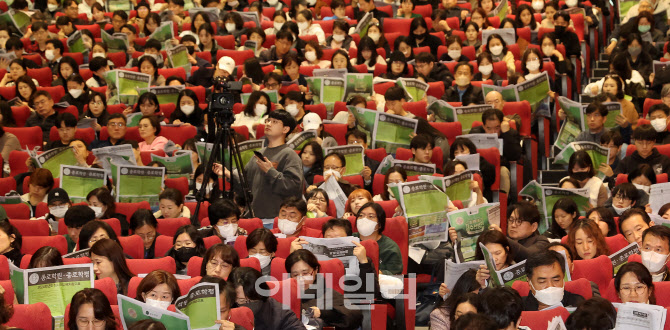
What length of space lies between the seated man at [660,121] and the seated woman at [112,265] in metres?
4.05

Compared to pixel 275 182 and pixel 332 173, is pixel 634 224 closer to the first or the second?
pixel 332 173

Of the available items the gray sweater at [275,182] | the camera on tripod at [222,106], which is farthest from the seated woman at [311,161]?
the camera on tripod at [222,106]

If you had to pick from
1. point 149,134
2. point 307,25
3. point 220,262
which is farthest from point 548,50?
point 220,262

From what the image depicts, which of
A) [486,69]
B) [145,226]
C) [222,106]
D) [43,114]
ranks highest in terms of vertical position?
[222,106]

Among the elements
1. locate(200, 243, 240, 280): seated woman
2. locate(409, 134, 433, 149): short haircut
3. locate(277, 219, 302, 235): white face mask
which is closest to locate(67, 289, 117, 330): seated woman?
locate(200, 243, 240, 280): seated woman

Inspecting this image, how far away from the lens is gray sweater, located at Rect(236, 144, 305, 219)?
6.20 meters

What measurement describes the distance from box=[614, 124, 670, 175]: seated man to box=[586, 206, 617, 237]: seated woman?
3.99 feet

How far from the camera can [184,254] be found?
17.5 feet

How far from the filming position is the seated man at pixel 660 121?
7473 mm

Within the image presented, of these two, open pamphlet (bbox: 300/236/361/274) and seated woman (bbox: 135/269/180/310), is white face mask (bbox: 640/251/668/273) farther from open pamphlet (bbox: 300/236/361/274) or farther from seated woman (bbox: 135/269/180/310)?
seated woman (bbox: 135/269/180/310)

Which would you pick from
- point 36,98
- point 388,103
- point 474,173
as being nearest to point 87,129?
point 36,98

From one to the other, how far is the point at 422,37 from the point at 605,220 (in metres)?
4.04

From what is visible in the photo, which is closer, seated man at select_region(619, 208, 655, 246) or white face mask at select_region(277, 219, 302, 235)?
seated man at select_region(619, 208, 655, 246)

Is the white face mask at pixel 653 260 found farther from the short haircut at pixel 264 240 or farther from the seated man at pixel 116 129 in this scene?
the seated man at pixel 116 129
